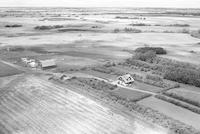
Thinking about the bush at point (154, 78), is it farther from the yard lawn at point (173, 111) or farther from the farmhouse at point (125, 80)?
the yard lawn at point (173, 111)

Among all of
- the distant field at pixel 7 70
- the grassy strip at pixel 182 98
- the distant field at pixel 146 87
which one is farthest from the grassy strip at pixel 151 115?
the distant field at pixel 7 70

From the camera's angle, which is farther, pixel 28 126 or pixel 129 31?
pixel 129 31

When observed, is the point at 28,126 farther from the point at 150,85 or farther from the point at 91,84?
the point at 150,85

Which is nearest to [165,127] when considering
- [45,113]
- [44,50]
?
[45,113]

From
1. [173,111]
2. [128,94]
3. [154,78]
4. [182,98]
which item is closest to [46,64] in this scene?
[128,94]

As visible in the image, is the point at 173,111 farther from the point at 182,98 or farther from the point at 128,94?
the point at 128,94

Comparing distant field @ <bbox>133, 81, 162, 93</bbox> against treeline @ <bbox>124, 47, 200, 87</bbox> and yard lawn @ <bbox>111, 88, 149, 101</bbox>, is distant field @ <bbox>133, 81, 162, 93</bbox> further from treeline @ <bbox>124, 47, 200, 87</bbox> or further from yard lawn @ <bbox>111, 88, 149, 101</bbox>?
treeline @ <bbox>124, 47, 200, 87</bbox>
